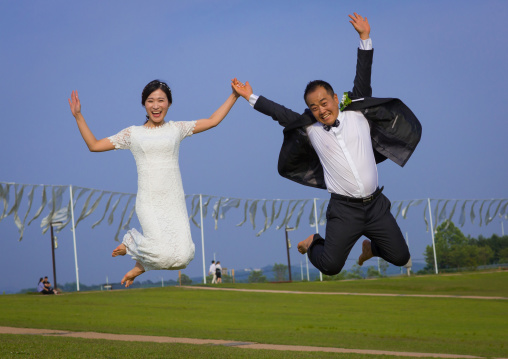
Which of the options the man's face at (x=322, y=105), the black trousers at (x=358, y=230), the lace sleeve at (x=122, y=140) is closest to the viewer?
the man's face at (x=322, y=105)

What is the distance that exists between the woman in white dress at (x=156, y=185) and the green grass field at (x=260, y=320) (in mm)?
5228

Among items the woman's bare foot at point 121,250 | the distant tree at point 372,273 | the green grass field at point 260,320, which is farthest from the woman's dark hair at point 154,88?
the distant tree at point 372,273

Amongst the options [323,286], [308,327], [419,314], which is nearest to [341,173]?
[308,327]

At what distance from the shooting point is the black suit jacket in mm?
7629

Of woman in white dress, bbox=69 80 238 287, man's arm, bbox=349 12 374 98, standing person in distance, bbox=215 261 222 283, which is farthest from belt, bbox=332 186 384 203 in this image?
standing person in distance, bbox=215 261 222 283

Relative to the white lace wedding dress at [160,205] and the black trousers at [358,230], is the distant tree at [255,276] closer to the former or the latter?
the black trousers at [358,230]

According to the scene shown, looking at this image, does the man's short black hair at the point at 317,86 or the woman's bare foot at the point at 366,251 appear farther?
the woman's bare foot at the point at 366,251

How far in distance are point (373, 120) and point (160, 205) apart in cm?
249

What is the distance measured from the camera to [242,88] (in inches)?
315

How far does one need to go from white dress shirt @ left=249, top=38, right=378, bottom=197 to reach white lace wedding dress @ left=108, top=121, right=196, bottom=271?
1614mm

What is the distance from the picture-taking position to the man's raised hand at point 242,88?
795 cm

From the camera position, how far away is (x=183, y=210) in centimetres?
742

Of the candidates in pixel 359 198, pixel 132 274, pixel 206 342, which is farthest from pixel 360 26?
pixel 206 342

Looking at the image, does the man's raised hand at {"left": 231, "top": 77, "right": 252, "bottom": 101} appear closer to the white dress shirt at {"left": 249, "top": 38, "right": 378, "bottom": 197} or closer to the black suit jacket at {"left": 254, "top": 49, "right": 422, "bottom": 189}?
the black suit jacket at {"left": 254, "top": 49, "right": 422, "bottom": 189}
